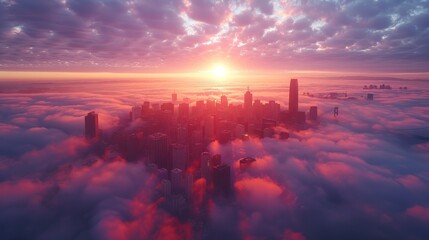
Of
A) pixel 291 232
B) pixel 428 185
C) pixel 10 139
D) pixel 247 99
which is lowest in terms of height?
pixel 291 232

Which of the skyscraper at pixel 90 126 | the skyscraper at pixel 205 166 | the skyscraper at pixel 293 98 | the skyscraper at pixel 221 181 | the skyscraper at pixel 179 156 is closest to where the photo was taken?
the skyscraper at pixel 221 181

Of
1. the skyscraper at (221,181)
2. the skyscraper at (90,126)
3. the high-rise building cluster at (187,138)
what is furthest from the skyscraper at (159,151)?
the skyscraper at (90,126)

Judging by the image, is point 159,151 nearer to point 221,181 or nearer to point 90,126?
point 221,181

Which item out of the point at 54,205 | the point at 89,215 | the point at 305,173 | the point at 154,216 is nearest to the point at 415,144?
the point at 305,173

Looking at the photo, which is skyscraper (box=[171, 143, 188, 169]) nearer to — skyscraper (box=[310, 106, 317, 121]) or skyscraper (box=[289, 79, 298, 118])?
skyscraper (box=[310, 106, 317, 121])

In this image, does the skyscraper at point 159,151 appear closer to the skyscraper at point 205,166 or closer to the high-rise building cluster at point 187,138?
the high-rise building cluster at point 187,138

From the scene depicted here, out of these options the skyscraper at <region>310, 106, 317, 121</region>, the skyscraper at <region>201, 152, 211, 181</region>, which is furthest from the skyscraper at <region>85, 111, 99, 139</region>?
the skyscraper at <region>310, 106, 317, 121</region>

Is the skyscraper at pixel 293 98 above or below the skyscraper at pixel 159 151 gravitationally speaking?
above

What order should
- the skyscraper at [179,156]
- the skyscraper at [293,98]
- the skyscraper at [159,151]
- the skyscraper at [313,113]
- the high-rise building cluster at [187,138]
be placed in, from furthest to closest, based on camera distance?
the skyscraper at [293,98] → the skyscraper at [313,113] → the skyscraper at [159,151] → the skyscraper at [179,156] → the high-rise building cluster at [187,138]

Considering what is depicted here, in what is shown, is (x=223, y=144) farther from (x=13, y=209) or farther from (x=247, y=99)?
(x=247, y=99)
